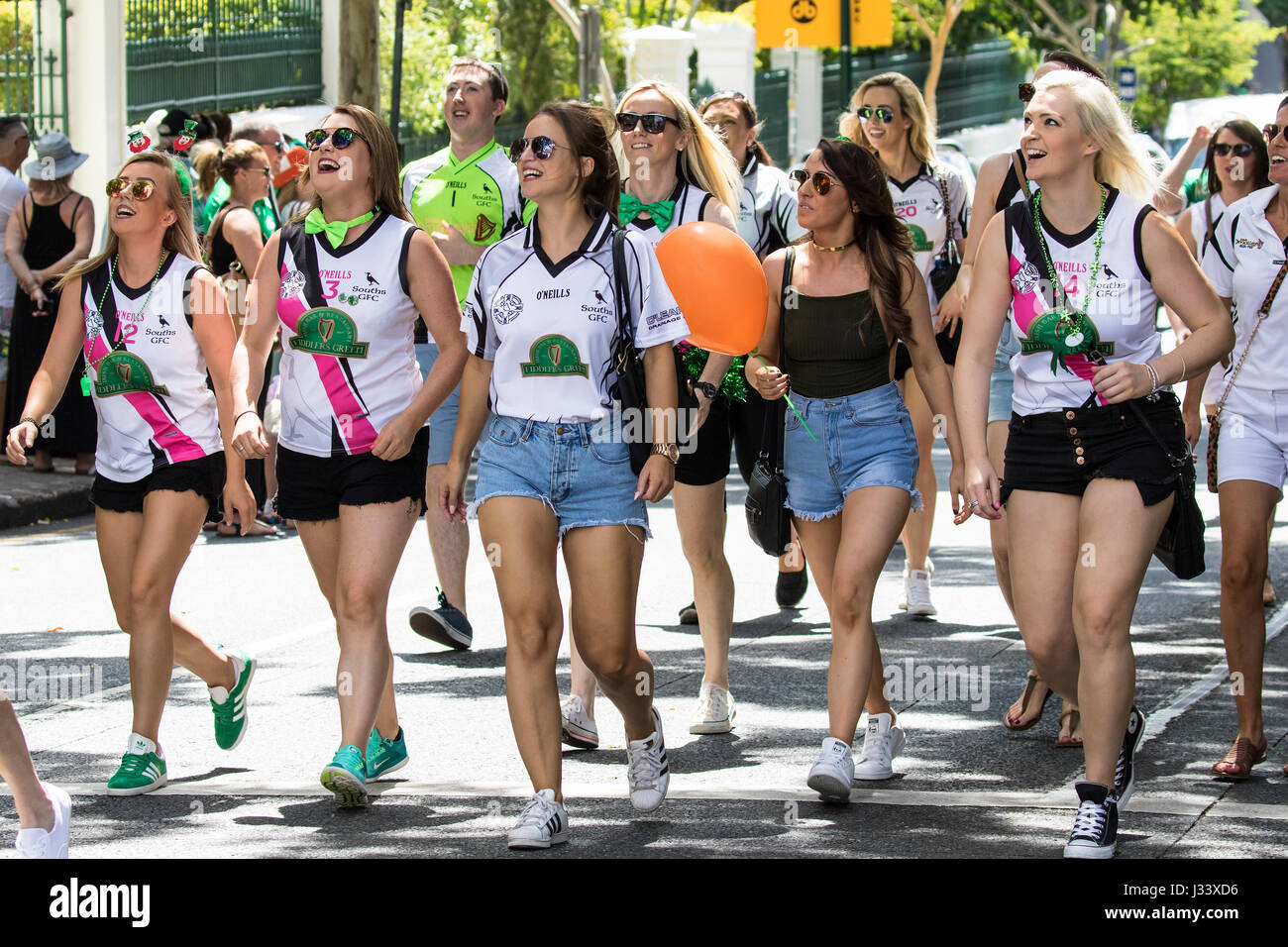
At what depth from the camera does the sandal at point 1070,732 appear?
6707 mm

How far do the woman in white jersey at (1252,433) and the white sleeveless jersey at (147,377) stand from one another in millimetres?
3333

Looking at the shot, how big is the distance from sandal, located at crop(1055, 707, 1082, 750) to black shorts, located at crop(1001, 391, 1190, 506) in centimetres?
137

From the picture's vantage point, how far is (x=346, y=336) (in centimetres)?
602

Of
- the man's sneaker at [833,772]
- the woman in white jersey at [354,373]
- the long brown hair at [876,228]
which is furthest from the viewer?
the long brown hair at [876,228]

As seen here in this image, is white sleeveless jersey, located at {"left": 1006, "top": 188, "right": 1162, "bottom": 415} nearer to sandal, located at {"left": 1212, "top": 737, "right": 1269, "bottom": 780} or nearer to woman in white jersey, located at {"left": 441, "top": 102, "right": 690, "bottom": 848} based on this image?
woman in white jersey, located at {"left": 441, "top": 102, "right": 690, "bottom": 848}

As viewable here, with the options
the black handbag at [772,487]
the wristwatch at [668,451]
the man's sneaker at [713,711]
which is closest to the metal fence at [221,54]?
the man's sneaker at [713,711]

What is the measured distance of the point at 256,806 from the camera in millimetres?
5996

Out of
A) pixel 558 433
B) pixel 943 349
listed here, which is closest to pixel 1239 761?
pixel 558 433

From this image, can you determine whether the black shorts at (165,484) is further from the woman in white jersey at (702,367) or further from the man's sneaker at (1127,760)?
the man's sneaker at (1127,760)

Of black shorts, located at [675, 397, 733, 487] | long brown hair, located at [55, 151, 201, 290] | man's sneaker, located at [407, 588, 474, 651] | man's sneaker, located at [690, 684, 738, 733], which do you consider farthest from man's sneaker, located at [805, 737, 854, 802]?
man's sneaker, located at [407, 588, 474, 651]
